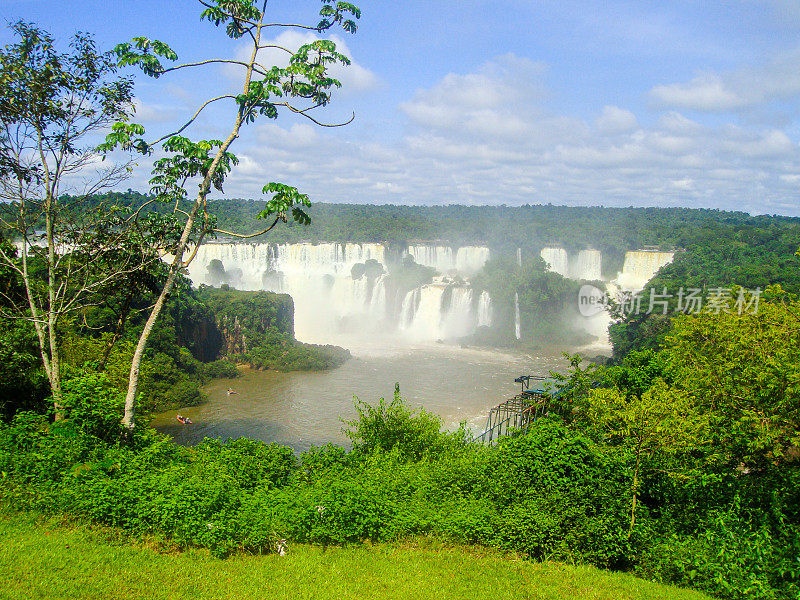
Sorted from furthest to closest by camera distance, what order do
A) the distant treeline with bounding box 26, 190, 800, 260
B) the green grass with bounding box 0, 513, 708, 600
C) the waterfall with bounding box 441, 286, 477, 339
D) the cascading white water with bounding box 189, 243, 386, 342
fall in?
1. the distant treeline with bounding box 26, 190, 800, 260
2. the cascading white water with bounding box 189, 243, 386, 342
3. the waterfall with bounding box 441, 286, 477, 339
4. the green grass with bounding box 0, 513, 708, 600

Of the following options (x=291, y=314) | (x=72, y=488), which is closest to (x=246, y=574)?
(x=72, y=488)

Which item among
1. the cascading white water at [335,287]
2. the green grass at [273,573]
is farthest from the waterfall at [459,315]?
the green grass at [273,573]

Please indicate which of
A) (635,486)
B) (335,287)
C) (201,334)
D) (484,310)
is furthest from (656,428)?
(335,287)

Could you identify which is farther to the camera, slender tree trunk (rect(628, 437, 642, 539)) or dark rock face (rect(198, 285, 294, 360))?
dark rock face (rect(198, 285, 294, 360))

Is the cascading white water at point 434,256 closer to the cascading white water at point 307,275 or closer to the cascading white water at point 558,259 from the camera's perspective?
the cascading white water at point 307,275

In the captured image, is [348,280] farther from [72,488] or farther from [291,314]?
[72,488]

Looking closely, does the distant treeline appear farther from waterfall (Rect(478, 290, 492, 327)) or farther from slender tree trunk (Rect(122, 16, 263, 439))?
slender tree trunk (Rect(122, 16, 263, 439))

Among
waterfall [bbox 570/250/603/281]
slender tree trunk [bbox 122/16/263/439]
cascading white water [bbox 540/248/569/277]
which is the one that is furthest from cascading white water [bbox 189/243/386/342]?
slender tree trunk [bbox 122/16/263/439]
